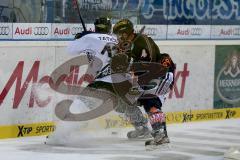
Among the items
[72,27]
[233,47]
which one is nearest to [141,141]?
[72,27]

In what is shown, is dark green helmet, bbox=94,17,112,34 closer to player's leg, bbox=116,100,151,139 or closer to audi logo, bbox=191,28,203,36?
player's leg, bbox=116,100,151,139

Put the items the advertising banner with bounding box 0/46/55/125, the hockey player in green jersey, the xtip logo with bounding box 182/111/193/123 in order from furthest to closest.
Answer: the xtip logo with bounding box 182/111/193/123 → the advertising banner with bounding box 0/46/55/125 → the hockey player in green jersey

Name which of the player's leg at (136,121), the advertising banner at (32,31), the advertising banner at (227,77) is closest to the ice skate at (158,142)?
the player's leg at (136,121)

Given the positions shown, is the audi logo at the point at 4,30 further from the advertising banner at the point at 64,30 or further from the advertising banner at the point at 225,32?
the advertising banner at the point at 225,32

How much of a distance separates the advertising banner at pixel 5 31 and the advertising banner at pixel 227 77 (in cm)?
363

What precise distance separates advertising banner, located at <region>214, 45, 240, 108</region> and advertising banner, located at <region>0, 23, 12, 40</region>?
3.63 metres

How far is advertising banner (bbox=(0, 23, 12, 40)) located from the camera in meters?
8.19

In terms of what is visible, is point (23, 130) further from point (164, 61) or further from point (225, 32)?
point (225, 32)

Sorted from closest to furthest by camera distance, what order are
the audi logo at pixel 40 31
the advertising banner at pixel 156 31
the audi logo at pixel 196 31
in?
the audi logo at pixel 40 31
the advertising banner at pixel 156 31
the audi logo at pixel 196 31

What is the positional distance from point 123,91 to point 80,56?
101 cm

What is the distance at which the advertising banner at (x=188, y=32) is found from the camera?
1017 centimetres

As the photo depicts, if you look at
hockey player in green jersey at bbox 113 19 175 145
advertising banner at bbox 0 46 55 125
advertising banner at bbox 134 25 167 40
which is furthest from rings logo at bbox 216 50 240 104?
advertising banner at bbox 0 46 55 125

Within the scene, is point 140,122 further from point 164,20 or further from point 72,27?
point 164,20

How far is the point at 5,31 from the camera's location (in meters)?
8.22
